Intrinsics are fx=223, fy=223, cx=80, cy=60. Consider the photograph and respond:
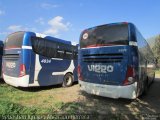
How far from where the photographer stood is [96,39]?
349 inches

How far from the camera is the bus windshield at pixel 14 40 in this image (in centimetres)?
1035

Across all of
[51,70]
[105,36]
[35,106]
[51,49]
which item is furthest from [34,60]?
[105,36]

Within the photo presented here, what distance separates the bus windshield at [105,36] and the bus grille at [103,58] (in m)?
0.42

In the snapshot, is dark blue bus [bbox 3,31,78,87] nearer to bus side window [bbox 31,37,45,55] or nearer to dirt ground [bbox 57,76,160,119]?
bus side window [bbox 31,37,45,55]

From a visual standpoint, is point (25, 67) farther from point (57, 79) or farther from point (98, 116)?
point (98, 116)

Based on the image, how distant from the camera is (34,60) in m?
10.5

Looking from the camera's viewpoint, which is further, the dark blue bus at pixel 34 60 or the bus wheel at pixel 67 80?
the bus wheel at pixel 67 80

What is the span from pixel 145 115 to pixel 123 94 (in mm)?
1042

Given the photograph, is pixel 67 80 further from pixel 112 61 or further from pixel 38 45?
pixel 112 61

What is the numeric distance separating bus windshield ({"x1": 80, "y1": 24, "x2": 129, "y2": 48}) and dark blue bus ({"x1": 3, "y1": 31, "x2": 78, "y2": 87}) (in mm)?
2458

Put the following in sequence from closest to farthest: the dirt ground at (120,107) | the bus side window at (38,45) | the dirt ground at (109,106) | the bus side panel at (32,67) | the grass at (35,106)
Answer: the grass at (35,106)
the dirt ground at (109,106)
the dirt ground at (120,107)
the bus side panel at (32,67)
the bus side window at (38,45)

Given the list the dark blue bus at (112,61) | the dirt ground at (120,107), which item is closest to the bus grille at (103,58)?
the dark blue bus at (112,61)

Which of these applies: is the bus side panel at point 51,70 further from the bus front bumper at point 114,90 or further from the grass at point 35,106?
the bus front bumper at point 114,90

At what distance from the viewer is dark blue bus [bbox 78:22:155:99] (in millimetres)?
7848
